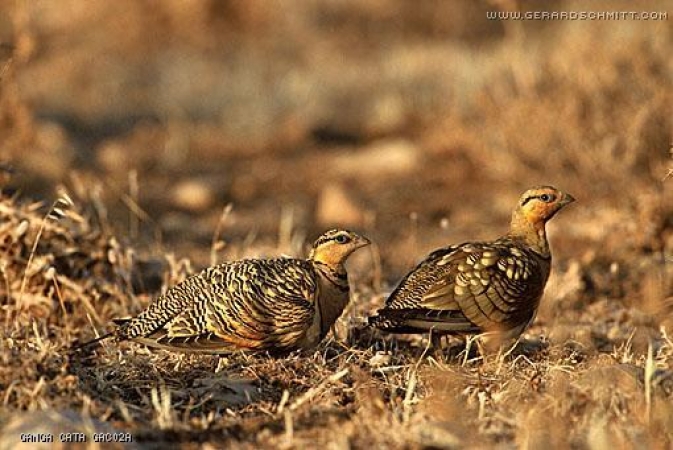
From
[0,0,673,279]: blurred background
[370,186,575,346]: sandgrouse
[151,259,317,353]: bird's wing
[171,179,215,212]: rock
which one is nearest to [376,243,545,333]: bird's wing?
[370,186,575,346]: sandgrouse

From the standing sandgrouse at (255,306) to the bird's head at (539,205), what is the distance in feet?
3.07

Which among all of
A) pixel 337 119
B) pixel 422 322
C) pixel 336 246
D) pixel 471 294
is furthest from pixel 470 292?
pixel 337 119

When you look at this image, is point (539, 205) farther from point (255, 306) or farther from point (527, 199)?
point (255, 306)

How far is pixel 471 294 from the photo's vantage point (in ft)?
18.3

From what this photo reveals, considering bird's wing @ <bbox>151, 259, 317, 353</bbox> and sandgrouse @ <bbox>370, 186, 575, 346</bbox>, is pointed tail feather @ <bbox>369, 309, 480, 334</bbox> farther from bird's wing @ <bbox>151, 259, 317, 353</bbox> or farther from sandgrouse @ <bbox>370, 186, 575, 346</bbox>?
bird's wing @ <bbox>151, 259, 317, 353</bbox>

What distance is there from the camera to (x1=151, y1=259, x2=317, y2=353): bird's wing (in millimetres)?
5195

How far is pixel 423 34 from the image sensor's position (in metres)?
17.8

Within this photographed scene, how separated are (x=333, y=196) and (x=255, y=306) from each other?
18.7 ft

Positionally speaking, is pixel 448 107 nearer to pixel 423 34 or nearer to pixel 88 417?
pixel 423 34

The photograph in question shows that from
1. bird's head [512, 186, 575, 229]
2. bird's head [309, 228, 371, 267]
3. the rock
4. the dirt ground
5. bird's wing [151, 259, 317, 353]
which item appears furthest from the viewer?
the rock

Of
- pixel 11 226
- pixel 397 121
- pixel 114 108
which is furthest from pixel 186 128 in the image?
pixel 11 226

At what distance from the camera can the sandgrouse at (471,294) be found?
18.2 ft

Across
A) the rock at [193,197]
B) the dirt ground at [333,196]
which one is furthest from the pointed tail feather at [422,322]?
the rock at [193,197]

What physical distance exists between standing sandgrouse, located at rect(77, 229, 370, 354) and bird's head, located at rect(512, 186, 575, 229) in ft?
3.07
